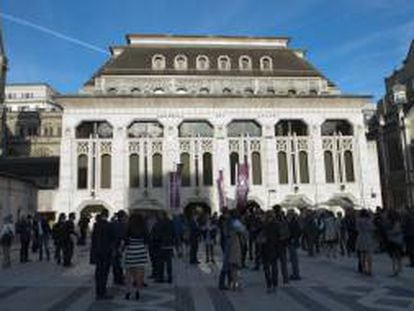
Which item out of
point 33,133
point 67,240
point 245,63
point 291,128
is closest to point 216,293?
→ point 67,240

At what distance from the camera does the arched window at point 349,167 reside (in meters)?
49.5

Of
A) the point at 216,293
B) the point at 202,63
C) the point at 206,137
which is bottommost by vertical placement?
the point at 216,293

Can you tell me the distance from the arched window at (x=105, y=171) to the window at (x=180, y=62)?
12099 millimetres

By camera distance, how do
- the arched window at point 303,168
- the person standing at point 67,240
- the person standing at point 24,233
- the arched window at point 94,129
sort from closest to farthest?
the person standing at point 67,240 < the person standing at point 24,233 < the arched window at point 94,129 < the arched window at point 303,168

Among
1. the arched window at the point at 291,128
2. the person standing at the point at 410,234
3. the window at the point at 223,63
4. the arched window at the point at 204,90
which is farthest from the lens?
the window at the point at 223,63

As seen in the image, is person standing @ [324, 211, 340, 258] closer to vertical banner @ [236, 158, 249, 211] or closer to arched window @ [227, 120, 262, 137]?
vertical banner @ [236, 158, 249, 211]

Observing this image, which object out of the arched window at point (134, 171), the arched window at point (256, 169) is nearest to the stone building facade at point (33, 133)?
the arched window at point (134, 171)

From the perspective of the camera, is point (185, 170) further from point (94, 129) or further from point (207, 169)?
point (94, 129)

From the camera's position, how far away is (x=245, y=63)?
177 feet

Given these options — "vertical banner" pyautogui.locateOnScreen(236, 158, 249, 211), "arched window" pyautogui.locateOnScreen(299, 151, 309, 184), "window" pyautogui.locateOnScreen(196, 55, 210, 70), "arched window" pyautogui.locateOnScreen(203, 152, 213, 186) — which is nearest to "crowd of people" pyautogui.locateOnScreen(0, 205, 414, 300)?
"vertical banner" pyautogui.locateOnScreen(236, 158, 249, 211)

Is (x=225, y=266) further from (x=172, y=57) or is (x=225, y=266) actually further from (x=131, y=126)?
(x=172, y=57)

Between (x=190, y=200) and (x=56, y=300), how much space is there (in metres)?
34.8

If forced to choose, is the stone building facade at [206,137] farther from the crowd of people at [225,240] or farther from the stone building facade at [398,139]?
the crowd of people at [225,240]

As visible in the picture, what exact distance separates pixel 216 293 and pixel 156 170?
3517 cm
